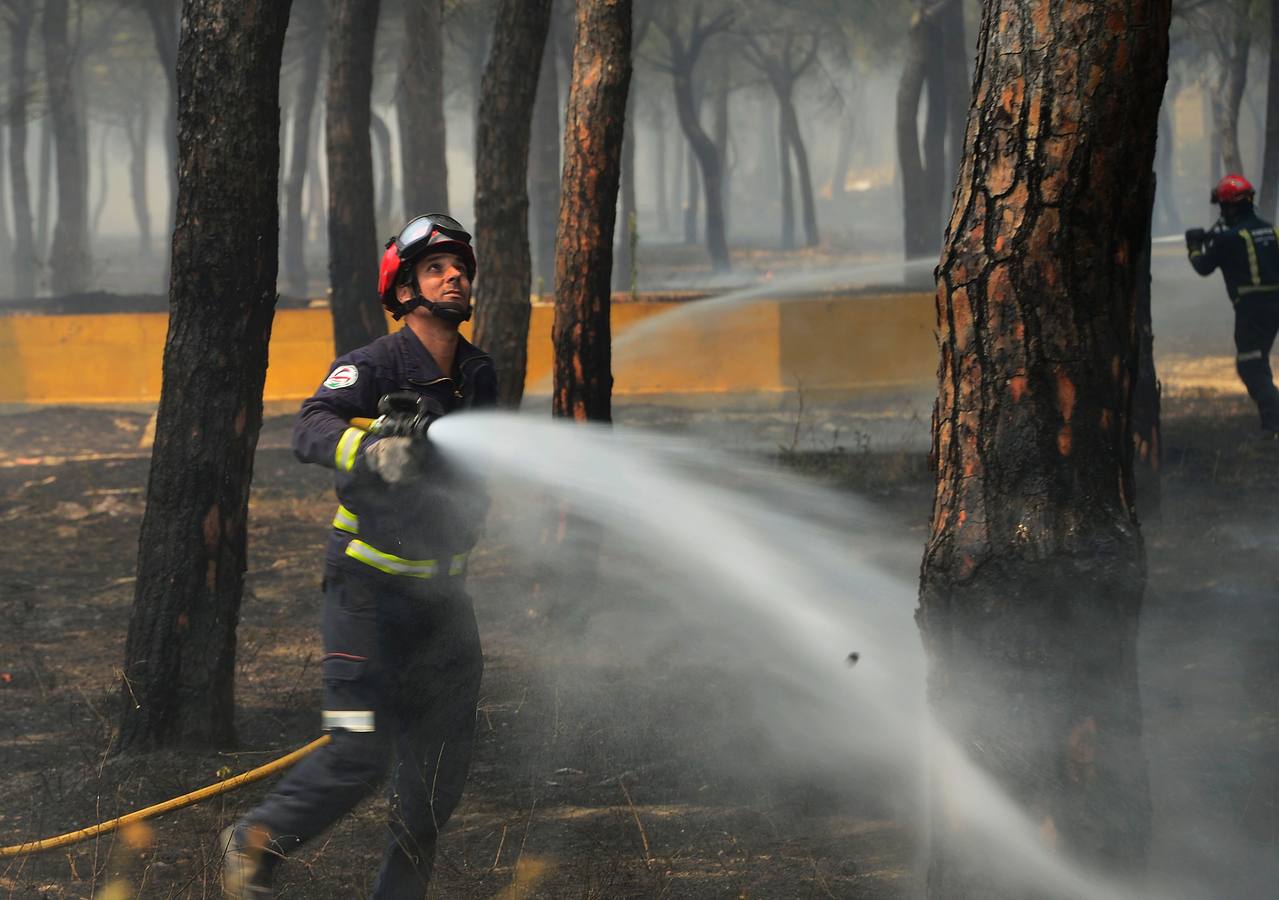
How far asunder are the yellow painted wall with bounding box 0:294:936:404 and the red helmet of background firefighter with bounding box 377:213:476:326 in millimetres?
9913

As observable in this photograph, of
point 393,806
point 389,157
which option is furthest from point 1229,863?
point 389,157

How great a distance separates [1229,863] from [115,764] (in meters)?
3.57

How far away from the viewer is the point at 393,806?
11.6 ft

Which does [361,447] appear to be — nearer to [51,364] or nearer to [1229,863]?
[1229,863]

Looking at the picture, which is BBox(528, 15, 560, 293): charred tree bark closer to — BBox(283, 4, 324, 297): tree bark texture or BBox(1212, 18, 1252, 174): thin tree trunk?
BBox(283, 4, 324, 297): tree bark texture

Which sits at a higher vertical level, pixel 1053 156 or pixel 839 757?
pixel 1053 156

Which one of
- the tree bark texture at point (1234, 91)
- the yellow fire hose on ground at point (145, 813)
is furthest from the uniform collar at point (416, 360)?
the tree bark texture at point (1234, 91)

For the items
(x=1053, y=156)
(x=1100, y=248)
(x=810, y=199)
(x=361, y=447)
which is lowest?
(x=361, y=447)

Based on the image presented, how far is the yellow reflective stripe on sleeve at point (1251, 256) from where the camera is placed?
10227mm

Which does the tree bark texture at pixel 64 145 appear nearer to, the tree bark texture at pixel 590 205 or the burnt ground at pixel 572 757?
the burnt ground at pixel 572 757

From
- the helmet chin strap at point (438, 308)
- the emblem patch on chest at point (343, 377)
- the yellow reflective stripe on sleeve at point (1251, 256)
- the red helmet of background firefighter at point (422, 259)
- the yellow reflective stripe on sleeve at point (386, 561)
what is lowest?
the yellow reflective stripe on sleeve at point (386, 561)

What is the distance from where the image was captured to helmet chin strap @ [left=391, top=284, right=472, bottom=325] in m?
3.55

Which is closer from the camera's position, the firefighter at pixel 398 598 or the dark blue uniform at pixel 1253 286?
the firefighter at pixel 398 598

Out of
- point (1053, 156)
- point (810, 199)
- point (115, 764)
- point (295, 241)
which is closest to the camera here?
point (1053, 156)
